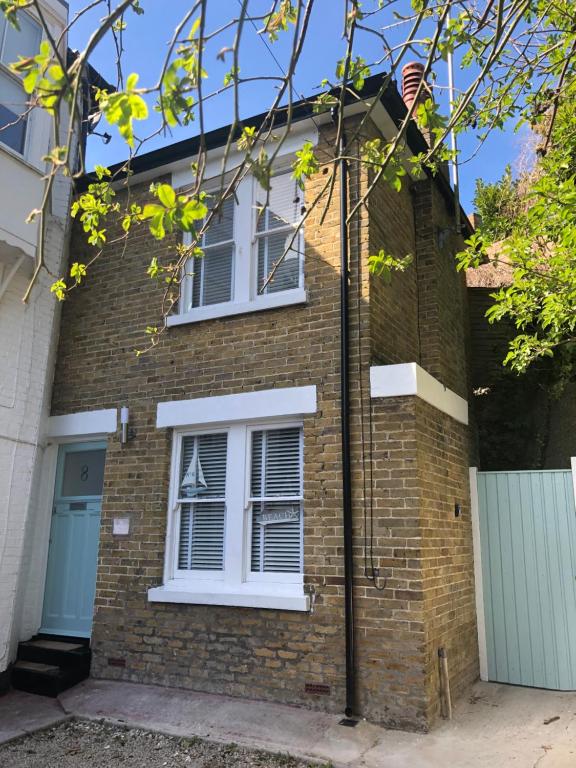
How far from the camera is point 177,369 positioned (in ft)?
24.0

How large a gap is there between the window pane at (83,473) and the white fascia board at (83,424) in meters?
0.34

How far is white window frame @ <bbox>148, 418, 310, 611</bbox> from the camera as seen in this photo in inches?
245

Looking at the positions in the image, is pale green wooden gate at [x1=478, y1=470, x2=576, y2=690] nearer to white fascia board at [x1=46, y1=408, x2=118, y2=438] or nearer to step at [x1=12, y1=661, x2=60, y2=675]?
white fascia board at [x1=46, y1=408, x2=118, y2=438]

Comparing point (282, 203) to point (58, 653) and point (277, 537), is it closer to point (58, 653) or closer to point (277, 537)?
point (277, 537)

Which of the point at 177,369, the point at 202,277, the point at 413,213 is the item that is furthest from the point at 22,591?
the point at 413,213

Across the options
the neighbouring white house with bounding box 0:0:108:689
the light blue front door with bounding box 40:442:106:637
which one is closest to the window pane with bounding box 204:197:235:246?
the neighbouring white house with bounding box 0:0:108:689

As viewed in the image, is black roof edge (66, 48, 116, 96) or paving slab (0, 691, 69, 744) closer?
paving slab (0, 691, 69, 744)

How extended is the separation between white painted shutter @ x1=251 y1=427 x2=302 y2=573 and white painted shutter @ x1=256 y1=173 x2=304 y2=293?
69.5 inches

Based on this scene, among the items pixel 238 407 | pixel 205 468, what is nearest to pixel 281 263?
pixel 238 407

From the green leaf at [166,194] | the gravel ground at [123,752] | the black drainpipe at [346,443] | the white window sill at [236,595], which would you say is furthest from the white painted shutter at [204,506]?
the green leaf at [166,194]

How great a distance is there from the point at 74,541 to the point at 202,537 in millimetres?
1964

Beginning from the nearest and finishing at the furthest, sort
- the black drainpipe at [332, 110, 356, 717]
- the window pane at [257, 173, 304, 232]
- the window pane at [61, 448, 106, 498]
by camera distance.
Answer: the black drainpipe at [332, 110, 356, 717], the window pane at [257, 173, 304, 232], the window pane at [61, 448, 106, 498]

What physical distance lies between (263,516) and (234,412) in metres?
1.12

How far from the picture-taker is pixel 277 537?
6426 millimetres
